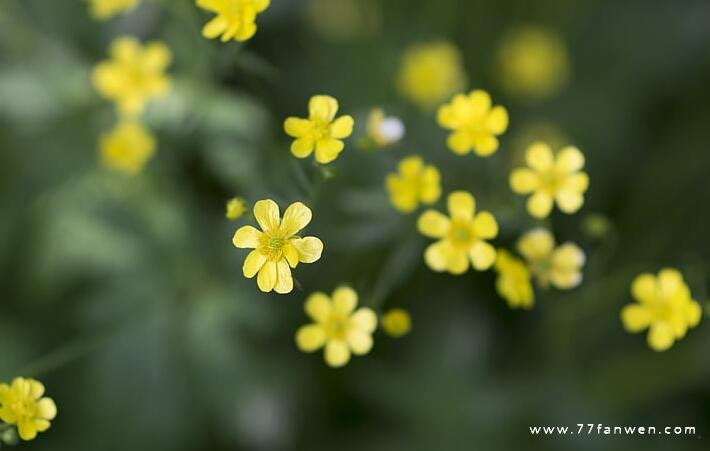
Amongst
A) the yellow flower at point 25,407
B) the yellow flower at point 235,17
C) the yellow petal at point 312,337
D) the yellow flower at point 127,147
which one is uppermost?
the yellow flower at point 127,147

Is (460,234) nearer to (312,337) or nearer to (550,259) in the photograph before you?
(550,259)

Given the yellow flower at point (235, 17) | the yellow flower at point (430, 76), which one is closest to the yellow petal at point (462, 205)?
the yellow flower at point (235, 17)

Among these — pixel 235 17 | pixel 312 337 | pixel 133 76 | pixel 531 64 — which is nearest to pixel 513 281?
pixel 312 337

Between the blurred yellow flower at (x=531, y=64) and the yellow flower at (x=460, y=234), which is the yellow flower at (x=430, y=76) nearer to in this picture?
the blurred yellow flower at (x=531, y=64)

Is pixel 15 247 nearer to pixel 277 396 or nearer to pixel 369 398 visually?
pixel 277 396

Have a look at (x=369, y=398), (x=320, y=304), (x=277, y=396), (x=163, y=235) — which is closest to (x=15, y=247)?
(x=163, y=235)

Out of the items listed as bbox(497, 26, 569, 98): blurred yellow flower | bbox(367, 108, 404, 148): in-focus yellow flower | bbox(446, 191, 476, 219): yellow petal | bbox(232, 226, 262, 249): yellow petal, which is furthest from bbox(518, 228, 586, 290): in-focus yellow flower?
bbox(497, 26, 569, 98): blurred yellow flower

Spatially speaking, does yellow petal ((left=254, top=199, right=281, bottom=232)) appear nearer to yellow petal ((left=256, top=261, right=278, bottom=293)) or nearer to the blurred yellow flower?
yellow petal ((left=256, top=261, right=278, bottom=293))
